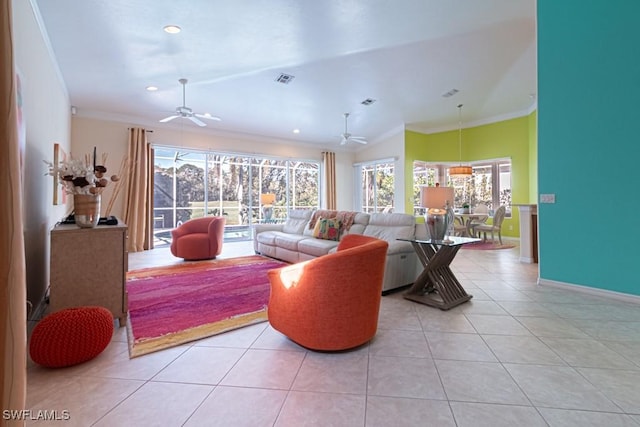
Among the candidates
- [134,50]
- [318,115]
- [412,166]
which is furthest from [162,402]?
[412,166]

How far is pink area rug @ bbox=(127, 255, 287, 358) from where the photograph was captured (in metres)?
2.33

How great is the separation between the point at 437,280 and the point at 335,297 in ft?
5.06

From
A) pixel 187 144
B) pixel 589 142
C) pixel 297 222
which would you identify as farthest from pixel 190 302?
pixel 187 144

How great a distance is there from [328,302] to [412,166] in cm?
702

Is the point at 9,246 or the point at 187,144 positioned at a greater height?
the point at 187,144

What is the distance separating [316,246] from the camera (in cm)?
425

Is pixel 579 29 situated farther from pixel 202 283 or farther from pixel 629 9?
pixel 202 283

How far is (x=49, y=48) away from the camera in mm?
3598

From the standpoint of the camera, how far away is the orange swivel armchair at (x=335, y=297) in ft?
6.28

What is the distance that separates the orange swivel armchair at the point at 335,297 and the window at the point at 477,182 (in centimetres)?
663

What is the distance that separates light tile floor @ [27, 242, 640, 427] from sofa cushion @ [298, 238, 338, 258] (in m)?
1.63

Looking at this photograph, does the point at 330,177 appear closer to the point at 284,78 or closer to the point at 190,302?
the point at 284,78

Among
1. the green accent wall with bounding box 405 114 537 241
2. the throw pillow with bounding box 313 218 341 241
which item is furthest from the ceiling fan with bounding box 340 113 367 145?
the throw pillow with bounding box 313 218 341 241

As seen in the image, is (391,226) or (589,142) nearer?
(589,142)
